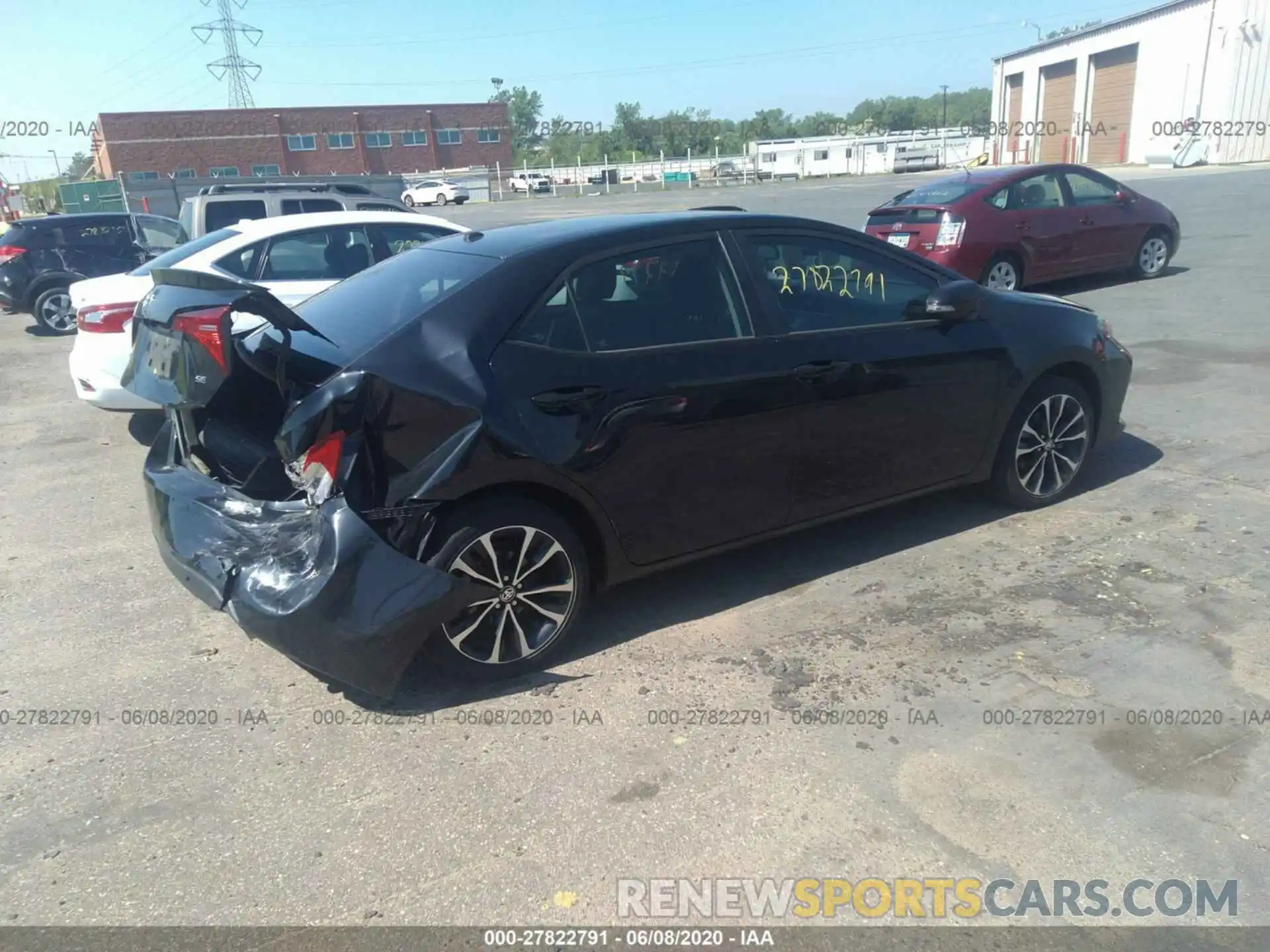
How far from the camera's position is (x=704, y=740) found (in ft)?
10.7

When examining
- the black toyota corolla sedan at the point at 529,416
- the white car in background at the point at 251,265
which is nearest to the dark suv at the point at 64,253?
the white car in background at the point at 251,265

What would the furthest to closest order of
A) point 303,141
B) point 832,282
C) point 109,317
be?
point 303,141 → point 109,317 → point 832,282

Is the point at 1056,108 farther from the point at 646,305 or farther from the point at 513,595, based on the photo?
the point at 513,595

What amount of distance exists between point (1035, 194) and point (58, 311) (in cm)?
1333

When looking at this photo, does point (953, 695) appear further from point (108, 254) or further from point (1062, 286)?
point (108, 254)

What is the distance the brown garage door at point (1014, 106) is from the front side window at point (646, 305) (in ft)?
181

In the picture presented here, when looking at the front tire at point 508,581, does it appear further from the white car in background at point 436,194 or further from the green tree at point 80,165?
the green tree at point 80,165

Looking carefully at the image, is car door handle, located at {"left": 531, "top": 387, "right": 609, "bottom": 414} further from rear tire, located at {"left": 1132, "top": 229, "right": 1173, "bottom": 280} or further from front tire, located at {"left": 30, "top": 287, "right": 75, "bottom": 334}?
front tire, located at {"left": 30, "top": 287, "right": 75, "bottom": 334}

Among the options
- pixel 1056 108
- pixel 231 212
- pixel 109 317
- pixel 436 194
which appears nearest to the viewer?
pixel 109 317

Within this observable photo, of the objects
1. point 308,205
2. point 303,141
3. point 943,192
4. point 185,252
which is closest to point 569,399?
point 185,252

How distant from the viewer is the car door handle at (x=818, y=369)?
13.5 feet

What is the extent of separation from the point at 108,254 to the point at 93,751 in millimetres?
12318

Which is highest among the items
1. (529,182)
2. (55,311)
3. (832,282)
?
(529,182)

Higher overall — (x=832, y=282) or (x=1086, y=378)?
(x=832, y=282)
